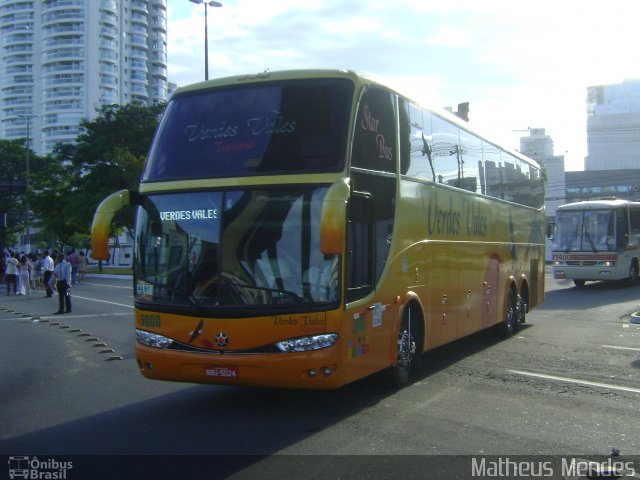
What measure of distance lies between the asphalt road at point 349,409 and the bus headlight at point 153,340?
772 millimetres

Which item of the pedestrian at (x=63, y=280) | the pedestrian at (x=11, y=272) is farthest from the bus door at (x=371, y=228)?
the pedestrian at (x=11, y=272)

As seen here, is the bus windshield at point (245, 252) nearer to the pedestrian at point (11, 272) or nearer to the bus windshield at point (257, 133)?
the bus windshield at point (257, 133)

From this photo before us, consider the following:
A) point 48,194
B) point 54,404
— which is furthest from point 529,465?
point 48,194

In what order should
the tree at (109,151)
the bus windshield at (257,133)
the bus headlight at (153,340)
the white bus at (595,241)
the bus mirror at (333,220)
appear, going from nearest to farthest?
1. the bus mirror at (333,220)
2. the bus windshield at (257,133)
3. the bus headlight at (153,340)
4. the white bus at (595,241)
5. the tree at (109,151)

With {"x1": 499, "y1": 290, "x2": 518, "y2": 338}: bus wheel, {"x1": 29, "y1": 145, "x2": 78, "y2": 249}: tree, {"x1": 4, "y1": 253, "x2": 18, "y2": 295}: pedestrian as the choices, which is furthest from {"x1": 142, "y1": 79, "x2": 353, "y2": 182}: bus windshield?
{"x1": 29, "y1": 145, "x2": 78, "y2": 249}: tree

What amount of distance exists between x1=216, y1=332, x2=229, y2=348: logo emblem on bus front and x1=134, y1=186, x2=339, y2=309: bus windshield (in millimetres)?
296

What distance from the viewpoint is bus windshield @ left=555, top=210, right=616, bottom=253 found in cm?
2730

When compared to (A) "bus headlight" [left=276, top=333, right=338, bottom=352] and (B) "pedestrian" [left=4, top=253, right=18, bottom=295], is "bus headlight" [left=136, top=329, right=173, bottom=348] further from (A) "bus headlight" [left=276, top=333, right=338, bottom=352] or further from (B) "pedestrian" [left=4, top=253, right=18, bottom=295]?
(B) "pedestrian" [left=4, top=253, right=18, bottom=295]

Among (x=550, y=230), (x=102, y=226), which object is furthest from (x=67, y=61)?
(x=102, y=226)

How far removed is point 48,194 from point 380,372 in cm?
4883

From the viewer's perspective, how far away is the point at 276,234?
24.9 ft

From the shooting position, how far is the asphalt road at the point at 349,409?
673 centimetres

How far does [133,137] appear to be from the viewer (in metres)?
51.0

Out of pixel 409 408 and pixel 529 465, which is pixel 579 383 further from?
pixel 529 465
